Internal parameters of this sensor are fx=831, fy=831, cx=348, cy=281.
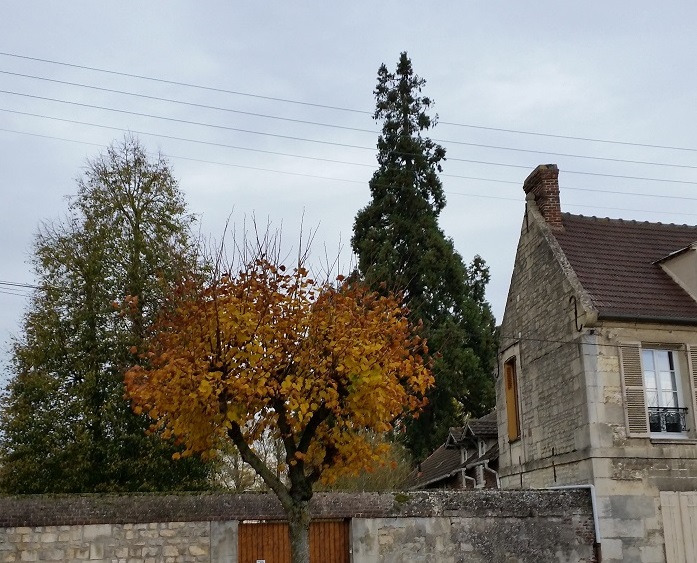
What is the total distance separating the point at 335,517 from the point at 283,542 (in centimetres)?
89

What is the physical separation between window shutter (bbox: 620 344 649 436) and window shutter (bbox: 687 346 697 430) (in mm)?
1030

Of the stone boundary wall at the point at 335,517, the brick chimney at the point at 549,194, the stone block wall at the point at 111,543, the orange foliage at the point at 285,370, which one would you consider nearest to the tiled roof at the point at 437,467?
the brick chimney at the point at 549,194

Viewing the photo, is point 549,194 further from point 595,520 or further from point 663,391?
point 595,520

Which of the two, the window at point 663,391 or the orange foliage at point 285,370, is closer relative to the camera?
the orange foliage at point 285,370

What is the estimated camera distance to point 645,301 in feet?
53.2

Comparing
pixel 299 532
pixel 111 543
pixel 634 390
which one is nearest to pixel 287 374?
pixel 299 532

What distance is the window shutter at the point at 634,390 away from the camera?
Result: 15.1m

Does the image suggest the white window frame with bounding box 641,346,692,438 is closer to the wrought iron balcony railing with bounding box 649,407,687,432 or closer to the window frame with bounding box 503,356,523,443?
the wrought iron balcony railing with bounding box 649,407,687,432

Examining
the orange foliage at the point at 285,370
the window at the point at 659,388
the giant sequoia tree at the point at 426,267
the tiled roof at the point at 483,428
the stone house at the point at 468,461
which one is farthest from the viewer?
the giant sequoia tree at the point at 426,267

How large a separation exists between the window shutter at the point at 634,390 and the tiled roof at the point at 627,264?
0.69 meters

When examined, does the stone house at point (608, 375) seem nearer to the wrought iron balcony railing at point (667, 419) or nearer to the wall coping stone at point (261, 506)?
the wrought iron balcony railing at point (667, 419)

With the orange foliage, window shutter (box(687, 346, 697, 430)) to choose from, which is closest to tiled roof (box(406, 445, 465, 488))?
window shutter (box(687, 346, 697, 430))

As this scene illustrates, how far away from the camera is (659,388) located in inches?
620

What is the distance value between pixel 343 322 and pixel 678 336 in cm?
823
